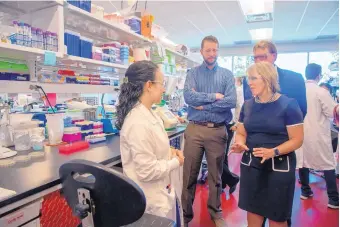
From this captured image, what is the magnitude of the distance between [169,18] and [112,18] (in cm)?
342

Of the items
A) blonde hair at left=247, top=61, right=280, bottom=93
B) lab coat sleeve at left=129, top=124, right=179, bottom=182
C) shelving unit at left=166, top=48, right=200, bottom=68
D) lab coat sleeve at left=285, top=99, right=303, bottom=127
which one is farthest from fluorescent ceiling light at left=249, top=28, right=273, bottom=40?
lab coat sleeve at left=129, top=124, right=179, bottom=182

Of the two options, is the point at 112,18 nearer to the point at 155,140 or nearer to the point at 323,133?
the point at 155,140

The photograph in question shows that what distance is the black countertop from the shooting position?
3.13 feet

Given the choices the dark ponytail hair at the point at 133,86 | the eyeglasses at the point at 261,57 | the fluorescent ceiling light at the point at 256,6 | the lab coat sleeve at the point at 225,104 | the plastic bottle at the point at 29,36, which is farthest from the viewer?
the fluorescent ceiling light at the point at 256,6

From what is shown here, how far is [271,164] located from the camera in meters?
1.53

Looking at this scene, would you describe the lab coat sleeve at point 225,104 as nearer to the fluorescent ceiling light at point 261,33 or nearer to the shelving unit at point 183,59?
the shelving unit at point 183,59

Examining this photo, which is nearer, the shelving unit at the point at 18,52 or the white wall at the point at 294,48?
the shelving unit at the point at 18,52

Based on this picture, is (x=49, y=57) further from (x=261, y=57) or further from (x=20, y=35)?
(x=261, y=57)

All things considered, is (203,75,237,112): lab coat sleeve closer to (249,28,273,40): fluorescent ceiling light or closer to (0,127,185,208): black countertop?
(0,127,185,208): black countertop

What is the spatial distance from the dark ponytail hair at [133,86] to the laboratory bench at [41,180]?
1.02 feet

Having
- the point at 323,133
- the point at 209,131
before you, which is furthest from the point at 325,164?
the point at 209,131

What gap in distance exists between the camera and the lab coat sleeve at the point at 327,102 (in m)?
2.68

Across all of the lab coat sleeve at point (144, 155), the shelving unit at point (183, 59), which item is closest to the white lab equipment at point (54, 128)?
the lab coat sleeve at point (144, 155)

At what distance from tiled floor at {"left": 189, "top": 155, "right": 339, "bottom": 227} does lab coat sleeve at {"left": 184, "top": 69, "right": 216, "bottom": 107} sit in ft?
3.56
